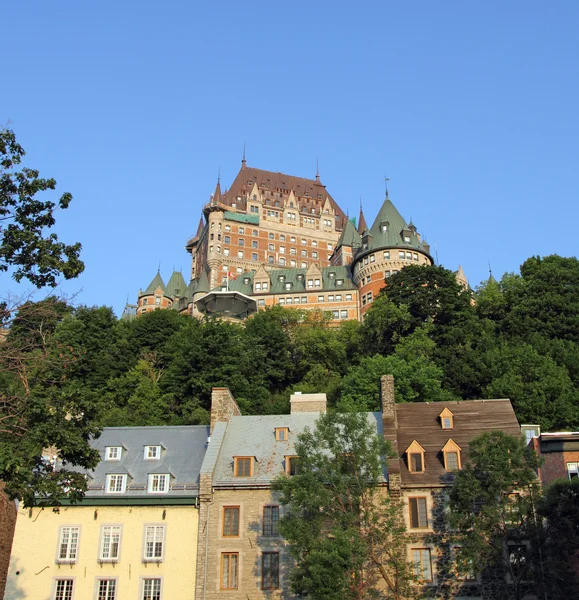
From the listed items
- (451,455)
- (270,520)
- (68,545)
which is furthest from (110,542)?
(451,455)

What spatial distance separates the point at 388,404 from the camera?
138ft

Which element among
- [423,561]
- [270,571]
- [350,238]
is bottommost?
[270,571]

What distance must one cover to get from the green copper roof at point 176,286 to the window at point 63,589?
10083 centimetres

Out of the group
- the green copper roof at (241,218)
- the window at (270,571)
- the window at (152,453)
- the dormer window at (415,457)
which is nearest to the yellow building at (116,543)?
the window at (152,453)

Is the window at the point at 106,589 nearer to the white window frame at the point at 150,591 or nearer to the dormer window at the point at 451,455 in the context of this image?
the white window frame at the point at 150,591

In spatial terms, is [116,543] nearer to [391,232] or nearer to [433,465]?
[433,465]

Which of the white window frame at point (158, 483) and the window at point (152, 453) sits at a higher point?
the window at point (152, 453)

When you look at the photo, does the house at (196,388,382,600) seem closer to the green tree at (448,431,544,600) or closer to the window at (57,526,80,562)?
the window at (57,526,80,562)

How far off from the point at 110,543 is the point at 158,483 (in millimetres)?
3513

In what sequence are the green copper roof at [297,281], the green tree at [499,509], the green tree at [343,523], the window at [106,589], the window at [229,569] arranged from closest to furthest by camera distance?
the green tree at [343,523], the green tree at [499,509], the window at [229,569], the window at [106,589], the green copper roof at [297,281]

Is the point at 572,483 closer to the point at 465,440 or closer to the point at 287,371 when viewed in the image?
the point at 465,440

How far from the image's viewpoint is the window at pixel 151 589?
121 ft

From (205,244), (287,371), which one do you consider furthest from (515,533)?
(205,244)

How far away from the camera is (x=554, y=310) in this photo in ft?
251
